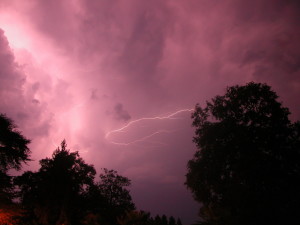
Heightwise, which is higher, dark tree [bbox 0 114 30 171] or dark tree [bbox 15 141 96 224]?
dark tree [bbox 0 114 30 171]

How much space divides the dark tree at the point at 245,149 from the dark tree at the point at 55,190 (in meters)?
12.5

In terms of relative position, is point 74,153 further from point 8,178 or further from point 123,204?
point 123,204

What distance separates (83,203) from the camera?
1641 centimetres

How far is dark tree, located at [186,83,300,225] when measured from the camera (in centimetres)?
1998

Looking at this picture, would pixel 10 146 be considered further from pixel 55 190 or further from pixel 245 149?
pixel 245 149

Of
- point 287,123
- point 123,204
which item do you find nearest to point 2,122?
point 287,123

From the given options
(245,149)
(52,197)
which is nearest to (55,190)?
(52,197)

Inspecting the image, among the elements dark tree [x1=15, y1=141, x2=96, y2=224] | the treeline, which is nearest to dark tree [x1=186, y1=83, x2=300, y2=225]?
the treeline

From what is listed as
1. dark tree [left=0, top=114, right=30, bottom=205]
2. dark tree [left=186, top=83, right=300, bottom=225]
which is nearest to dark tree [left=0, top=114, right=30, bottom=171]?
dark tree [left=0, top=114, right=30, bottom=205]

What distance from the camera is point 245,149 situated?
22.5m

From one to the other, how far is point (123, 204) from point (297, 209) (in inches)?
→ 1679

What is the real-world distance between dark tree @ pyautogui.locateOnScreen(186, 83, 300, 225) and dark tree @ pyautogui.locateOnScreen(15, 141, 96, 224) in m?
12.5

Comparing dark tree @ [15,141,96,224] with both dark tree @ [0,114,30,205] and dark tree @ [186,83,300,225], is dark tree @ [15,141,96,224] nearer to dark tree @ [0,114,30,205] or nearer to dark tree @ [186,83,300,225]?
dark tree @ [0,114,30,205]

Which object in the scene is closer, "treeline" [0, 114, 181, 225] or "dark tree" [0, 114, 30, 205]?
"treeline" [0, 114, 181, 225]
